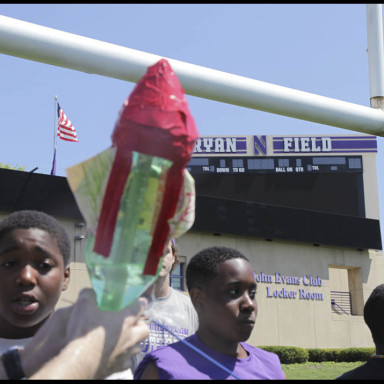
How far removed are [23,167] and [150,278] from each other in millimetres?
35682

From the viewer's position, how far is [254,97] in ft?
10.7

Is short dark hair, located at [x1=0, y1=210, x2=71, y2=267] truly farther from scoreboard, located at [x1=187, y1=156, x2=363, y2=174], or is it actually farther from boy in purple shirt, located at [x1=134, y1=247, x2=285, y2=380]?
scoreboard, located at [x1=187, y1=156, x2=363, y2=174]

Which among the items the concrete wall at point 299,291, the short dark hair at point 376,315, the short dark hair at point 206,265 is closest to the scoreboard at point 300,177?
the concrete wall at point 299,291

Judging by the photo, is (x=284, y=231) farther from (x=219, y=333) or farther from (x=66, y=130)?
(x=219, y=333)

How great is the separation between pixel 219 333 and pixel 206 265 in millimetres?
337

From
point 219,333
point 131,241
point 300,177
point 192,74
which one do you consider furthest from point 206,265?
point 300,177

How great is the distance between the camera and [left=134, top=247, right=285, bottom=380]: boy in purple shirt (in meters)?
2.23

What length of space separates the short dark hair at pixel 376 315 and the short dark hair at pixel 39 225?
1.53 meters

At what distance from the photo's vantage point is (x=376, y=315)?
280cm

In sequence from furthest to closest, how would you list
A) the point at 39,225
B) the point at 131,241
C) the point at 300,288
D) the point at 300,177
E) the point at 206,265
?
the point at 300,177, the point at 300,288, the point at 206,265, the point at 39,225, the point at 131,241

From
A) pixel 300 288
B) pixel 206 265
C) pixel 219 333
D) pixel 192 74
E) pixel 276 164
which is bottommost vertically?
pixel 219 333

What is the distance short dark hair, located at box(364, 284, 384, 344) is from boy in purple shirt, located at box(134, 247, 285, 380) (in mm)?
499

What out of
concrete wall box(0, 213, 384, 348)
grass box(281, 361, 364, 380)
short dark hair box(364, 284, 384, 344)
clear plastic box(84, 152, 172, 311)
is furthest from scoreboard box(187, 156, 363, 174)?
clear plastic box(84, 152, 172, 311)

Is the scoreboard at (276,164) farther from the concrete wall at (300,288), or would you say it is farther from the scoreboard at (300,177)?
the concrete wall at (300,288)
